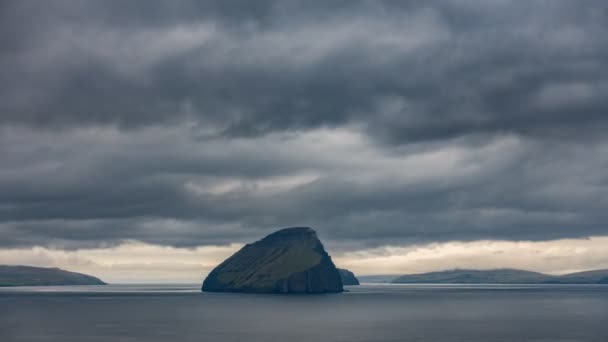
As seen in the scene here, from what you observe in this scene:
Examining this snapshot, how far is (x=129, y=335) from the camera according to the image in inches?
6772

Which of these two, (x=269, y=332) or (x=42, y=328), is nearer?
(x=269, y=332)

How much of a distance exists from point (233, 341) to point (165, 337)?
2010 centimetres

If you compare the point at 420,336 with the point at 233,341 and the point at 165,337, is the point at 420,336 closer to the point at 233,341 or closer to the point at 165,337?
the point at 233,341

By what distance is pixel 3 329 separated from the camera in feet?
618

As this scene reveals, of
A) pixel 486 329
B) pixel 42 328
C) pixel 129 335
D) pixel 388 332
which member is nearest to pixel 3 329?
pixel 42 328

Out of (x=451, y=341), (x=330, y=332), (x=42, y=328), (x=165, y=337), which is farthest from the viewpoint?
(x=42, y=328)

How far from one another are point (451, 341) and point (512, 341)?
14539mm

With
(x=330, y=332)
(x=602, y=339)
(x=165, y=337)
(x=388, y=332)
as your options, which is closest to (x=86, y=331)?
(x=165, y=337)

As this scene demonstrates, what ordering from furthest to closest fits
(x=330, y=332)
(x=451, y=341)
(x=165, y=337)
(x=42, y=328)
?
(x=42, y=328), (x=330, y=332), (x=165, y=337), (x=451, y=341)

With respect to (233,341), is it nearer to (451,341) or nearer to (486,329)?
(451,341)


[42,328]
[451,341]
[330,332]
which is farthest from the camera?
[42,328]

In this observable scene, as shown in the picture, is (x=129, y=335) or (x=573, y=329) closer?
(x=129, y=335)

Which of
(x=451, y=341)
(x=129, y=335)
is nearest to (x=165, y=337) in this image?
(x=129, y=335)

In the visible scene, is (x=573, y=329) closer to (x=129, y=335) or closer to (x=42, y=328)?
(x=129, y=335)
